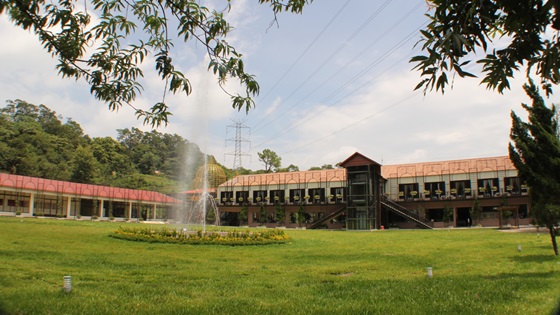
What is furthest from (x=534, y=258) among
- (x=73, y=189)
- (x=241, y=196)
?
(x=73, y=189)

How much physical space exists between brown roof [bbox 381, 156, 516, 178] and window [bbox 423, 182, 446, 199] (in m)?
1.36

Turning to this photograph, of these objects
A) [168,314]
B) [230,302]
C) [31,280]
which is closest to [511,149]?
[230,302]

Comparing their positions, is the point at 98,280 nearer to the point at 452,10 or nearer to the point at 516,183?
the point at 452,10

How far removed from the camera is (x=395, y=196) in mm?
53562

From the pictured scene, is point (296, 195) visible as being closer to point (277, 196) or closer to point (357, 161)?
point (277, 196)

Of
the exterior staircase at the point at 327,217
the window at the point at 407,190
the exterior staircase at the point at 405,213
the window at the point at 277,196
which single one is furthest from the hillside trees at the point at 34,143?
the window at the point at 407,190

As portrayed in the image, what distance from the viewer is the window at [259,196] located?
61312mm

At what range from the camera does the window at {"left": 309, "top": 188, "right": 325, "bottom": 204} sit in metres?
56.4

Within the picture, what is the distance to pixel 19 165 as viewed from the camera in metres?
58.6

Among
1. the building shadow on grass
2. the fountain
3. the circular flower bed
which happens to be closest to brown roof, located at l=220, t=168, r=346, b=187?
the fountain

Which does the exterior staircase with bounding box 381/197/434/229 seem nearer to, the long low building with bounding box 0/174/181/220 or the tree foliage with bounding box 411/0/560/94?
the long low building with bounding box 0/174/181/220

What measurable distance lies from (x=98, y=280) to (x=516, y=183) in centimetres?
4750

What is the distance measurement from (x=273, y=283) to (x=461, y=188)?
45064mm

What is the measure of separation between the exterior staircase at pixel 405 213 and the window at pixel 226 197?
25104 mm
